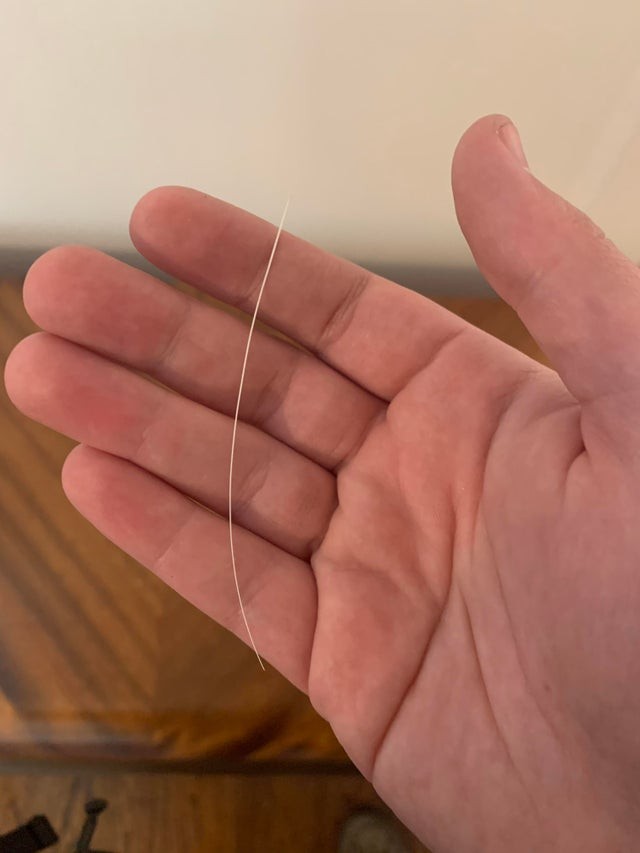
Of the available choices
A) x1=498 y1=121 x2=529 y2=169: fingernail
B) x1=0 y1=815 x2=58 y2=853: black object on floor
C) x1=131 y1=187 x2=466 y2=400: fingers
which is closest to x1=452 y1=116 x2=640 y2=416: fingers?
x1=498 y1=121 x2=529 y2=169: fingernail

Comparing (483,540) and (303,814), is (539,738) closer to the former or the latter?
(483,540)

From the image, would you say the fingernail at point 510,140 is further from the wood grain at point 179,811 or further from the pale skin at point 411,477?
the wood grain at point 179,811

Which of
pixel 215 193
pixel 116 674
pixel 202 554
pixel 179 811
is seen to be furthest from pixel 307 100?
pixel 179 811

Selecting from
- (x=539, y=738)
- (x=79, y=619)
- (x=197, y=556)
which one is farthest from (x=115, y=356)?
(x=539, y=738)

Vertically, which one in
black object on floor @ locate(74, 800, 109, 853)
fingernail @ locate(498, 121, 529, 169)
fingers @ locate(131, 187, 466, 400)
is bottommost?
black object on floor @ locate(74, 800, 109, 853)

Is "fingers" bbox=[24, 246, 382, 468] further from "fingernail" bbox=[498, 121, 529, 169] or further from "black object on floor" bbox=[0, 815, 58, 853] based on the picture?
"black object on floor" bbox=[0, 815, 58, 853]

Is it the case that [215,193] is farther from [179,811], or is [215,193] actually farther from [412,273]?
[179,811]
